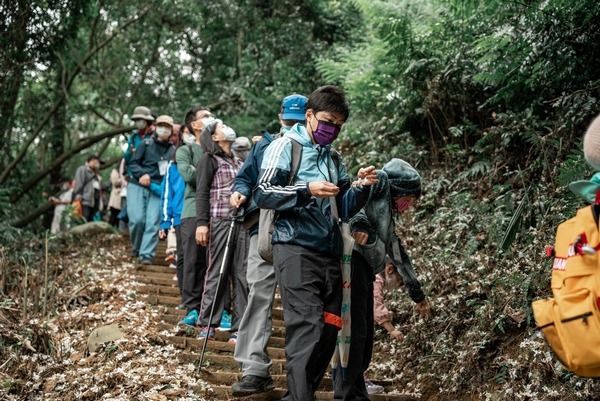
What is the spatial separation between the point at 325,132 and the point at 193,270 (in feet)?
A: 10.7

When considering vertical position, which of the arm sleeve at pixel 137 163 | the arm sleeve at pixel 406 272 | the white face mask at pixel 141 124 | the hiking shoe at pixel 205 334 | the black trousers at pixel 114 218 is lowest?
the hiking shoe at pixel 205 334

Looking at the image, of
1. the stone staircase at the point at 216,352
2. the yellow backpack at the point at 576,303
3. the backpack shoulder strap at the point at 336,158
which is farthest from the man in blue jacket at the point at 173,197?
the yellow backpack at the point at 576,303

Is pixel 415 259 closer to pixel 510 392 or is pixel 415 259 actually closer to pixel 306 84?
pixel 510 392

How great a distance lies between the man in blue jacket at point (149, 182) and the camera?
35.1 ft

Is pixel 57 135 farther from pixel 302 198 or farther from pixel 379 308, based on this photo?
pixel 302 198

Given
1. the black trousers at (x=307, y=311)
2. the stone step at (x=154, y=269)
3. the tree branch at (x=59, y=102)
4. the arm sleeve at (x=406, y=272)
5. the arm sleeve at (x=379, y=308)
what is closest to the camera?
the black trousers at (x=307, y=311)

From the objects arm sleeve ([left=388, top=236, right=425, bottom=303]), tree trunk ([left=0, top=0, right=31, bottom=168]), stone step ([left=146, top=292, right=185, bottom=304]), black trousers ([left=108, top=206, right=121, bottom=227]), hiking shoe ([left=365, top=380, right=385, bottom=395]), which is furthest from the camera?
black trousers ([left=108, top=206, right=121, bottom=227])

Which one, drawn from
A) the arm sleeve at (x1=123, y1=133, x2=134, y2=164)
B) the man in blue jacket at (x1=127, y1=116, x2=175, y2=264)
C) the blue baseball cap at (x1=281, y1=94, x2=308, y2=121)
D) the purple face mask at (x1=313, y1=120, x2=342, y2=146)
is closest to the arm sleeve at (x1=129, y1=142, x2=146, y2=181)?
the man in blue jacket at (x1=127, y1=116, x2=175, y2=264)

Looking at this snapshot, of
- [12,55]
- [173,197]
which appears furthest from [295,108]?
[12,55]

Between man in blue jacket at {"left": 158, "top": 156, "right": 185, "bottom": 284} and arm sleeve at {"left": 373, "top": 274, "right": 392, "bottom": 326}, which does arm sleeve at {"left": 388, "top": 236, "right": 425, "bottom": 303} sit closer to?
arm sleeve at {"left": 373, "top": 274, "right": 392, "bottom": 326}

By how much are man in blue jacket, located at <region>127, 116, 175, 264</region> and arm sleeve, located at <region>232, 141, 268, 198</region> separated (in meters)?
4.65

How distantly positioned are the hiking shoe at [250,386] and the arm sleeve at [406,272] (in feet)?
4.46

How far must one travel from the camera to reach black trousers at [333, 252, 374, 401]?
5.57 m

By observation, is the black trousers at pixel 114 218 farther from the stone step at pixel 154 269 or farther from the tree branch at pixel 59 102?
the stone step at pixel 154 269
